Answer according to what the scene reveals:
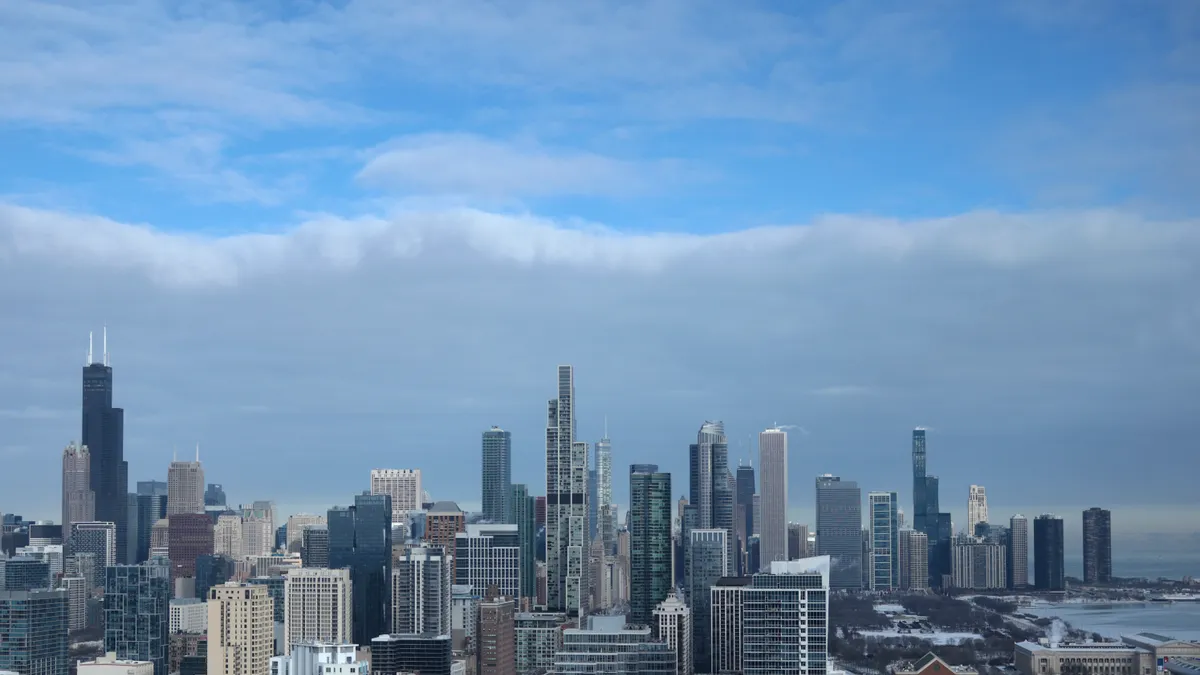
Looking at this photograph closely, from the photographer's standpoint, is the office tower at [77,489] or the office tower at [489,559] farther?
the office tower at [77,489]

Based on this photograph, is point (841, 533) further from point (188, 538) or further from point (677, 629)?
point (188, 538)

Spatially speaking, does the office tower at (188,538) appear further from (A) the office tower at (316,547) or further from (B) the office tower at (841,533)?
(B) the office tower at (841,533)

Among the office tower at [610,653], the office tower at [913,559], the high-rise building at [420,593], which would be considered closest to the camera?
the office tower at [610,653]

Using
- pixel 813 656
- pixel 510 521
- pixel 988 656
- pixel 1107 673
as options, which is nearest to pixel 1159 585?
pixel 1107 673

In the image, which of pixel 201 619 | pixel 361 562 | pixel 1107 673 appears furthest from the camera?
pixel 361 562

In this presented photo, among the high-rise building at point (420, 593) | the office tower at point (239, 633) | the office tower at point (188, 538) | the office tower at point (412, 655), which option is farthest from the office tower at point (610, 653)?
the office tower at point (188, 538)

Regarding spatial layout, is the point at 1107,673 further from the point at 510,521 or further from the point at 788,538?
the point at 510,521
